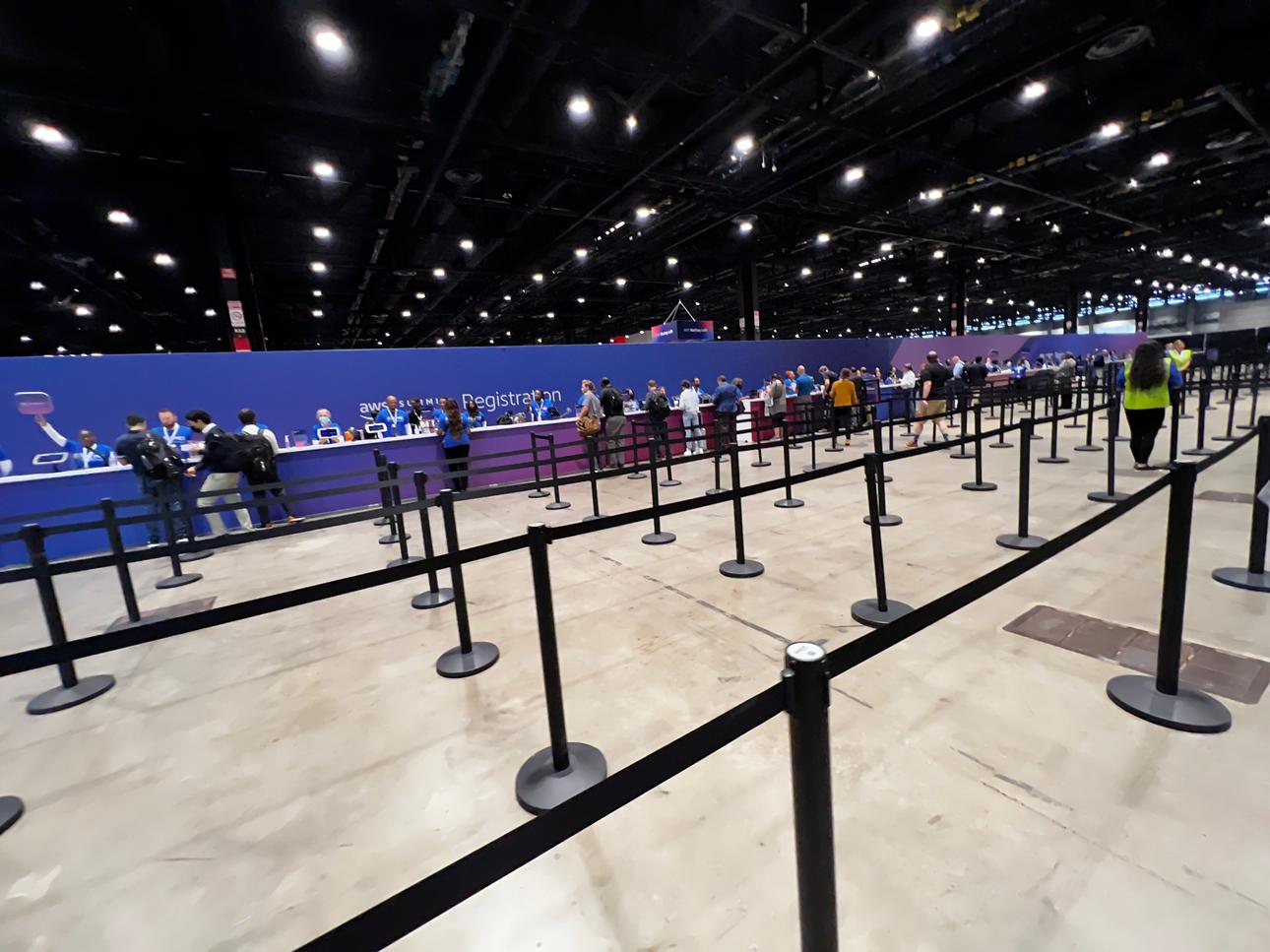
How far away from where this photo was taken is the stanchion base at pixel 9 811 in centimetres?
226

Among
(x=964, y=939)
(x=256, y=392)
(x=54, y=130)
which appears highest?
(x=54, y=130)

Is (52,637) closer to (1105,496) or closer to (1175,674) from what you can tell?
(1175,674)

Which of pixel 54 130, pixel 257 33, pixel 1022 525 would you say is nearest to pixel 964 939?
pixel 1022 525

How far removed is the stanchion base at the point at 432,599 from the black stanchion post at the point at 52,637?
1.89m

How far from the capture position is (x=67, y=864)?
2043mm

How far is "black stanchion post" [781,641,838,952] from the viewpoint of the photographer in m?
0.97

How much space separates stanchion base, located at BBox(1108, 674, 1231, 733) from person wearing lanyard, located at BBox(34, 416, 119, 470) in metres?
11.0

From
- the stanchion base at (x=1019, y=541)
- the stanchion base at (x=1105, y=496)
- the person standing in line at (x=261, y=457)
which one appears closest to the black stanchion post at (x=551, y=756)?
the stanchion base at (x=1019, y=541)

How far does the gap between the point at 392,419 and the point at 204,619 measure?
8506 millimetres

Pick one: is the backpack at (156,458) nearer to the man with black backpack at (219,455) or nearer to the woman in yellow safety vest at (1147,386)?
the man with black backpack at (219,455)

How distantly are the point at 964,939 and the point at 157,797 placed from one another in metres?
3.26

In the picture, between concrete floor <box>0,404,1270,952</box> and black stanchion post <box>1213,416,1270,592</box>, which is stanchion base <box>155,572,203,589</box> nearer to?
concrete floor <box>0,404,1270,952</box>

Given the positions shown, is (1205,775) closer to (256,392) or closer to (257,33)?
(257,33)

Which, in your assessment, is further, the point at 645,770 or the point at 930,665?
the point at 930,665
